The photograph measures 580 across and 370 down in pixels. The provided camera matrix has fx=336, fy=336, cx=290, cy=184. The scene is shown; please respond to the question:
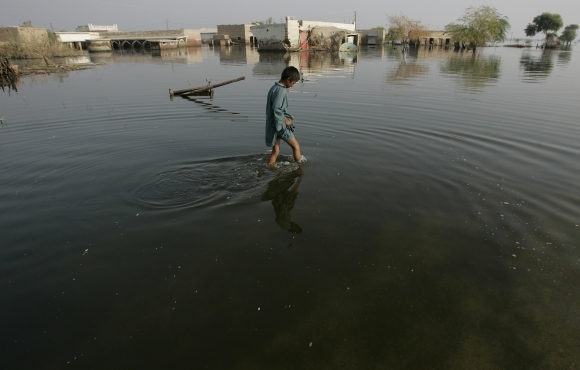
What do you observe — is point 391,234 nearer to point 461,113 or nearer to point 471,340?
point 471,340

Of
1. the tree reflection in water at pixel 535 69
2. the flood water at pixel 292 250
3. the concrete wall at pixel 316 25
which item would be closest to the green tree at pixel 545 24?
the concrete wall at pixel 316 25

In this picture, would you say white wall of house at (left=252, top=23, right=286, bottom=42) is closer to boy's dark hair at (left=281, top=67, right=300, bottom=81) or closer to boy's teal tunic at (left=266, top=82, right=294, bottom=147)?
boy's teal tunic at (left=266, top=82, right=294, bottom=147)

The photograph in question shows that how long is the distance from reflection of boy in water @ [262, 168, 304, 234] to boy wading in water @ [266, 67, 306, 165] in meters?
0.68

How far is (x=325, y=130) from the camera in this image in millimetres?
9844

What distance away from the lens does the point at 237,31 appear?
7906cm

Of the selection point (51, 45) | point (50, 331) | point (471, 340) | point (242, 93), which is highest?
point (51, 45)

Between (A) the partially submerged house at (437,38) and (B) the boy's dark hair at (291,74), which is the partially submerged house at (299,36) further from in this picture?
(B) the boy's dark hair at (291,74)

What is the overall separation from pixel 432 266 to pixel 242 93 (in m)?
14.0

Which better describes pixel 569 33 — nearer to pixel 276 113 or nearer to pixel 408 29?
pixel 408 29

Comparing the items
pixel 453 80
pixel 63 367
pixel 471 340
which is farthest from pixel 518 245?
pixel 453 80

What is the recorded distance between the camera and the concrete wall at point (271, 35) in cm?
5525

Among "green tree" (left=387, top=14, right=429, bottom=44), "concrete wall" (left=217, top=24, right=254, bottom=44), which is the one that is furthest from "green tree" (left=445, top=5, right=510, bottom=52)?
"concrete wall" (left=217, top=24, right=254, bottom=44)

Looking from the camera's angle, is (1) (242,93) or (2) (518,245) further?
(1) (242,93)

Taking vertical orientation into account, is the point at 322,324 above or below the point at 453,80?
below
